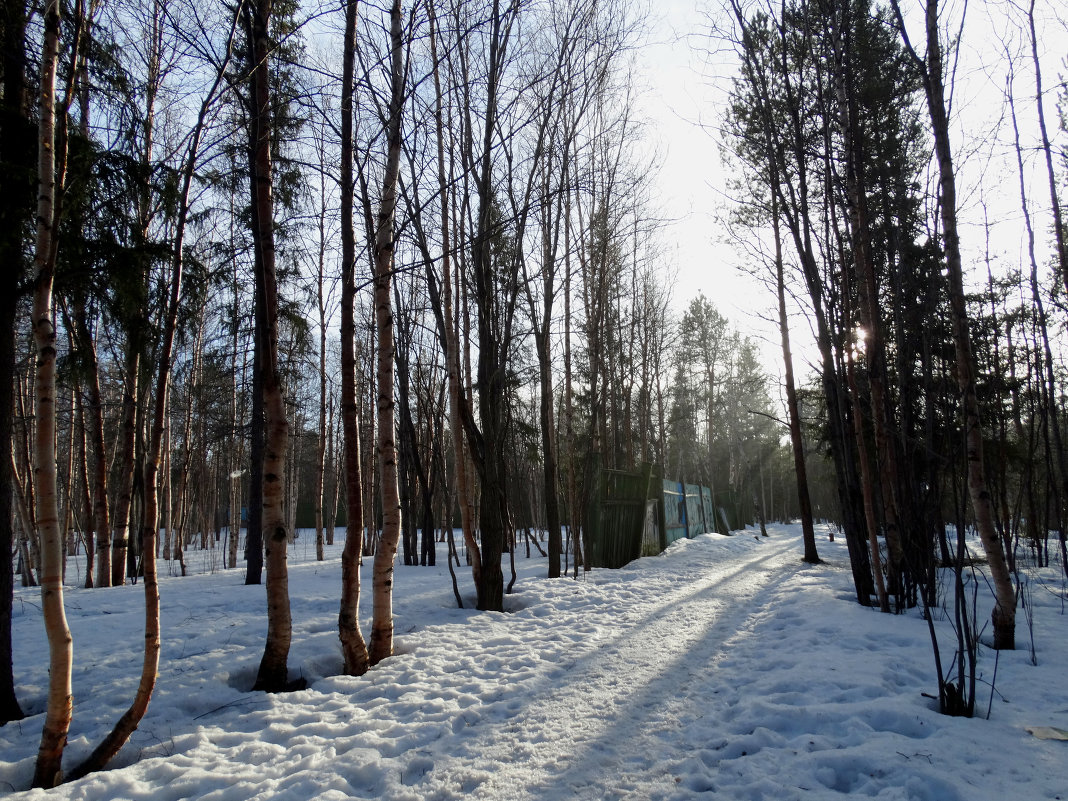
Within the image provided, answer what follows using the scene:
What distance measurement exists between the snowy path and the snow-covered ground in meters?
0.02

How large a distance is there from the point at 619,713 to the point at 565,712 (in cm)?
32

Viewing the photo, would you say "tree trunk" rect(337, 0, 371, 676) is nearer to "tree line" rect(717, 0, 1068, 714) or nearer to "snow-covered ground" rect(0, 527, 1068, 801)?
"snow-covered ground" rect(0, 527, 1068, 801)

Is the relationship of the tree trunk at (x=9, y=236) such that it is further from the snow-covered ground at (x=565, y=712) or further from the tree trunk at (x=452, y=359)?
the tree trunk at (x=452, y=359)

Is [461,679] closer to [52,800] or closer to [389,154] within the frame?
[52,800]

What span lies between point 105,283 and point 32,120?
1091 millimetres

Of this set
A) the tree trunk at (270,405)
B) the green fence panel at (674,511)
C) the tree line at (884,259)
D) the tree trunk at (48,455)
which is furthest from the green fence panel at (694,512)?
the tree trunk at (48,455)

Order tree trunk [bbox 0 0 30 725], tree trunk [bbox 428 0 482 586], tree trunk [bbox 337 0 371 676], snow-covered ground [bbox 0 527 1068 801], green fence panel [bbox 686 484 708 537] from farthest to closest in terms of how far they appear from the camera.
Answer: green fence panel [bbox 686 484 708 537] < tree trunk [bbox 428 0 482 586] < tree trunk [bbox 337 0 371 676] < tree trunk [bbox 0 0 30 725] < snow-covered ground [bbox 0 527 1068 801]

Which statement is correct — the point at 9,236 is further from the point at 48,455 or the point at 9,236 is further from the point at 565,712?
the point at 565,712

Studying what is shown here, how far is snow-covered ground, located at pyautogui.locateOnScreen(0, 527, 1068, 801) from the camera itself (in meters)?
2.47

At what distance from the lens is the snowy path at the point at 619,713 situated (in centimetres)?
257

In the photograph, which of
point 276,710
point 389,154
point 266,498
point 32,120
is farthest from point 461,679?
point 32,120

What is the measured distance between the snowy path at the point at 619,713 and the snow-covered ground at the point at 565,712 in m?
0.02

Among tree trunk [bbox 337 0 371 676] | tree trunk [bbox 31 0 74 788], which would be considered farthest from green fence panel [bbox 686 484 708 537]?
tree trunk [bbox 31 0 74 788]

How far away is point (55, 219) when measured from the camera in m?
2.78
